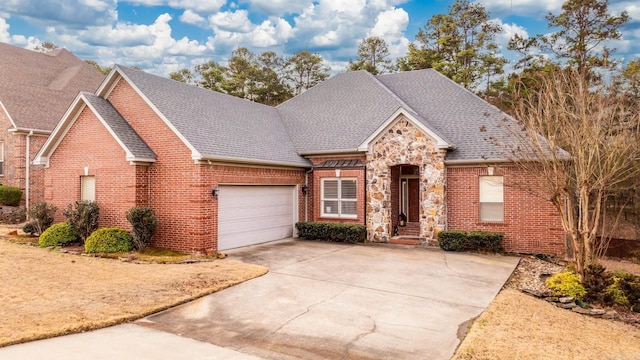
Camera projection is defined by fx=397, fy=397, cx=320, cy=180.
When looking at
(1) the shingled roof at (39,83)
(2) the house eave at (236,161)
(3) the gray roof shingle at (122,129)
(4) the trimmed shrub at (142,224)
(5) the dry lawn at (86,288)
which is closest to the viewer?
(5) the dry lawn at (86,288)

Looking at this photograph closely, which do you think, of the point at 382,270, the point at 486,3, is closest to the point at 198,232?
the point at 382,270

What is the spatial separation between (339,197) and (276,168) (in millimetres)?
3062

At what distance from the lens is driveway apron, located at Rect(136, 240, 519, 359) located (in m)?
6.20

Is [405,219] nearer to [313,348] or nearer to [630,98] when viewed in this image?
[630,98]

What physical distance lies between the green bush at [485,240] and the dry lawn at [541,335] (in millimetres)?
5447

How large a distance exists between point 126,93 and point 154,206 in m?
4.46

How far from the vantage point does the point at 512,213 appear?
14.5 m

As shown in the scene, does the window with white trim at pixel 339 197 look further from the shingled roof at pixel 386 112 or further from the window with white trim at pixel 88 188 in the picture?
the window with white trim at pixel 88 188

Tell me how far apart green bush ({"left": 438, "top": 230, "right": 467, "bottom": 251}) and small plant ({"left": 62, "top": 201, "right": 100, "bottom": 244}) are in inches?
488

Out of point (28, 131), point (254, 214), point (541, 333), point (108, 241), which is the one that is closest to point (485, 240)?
point (541, 333)

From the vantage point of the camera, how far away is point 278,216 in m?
16.8

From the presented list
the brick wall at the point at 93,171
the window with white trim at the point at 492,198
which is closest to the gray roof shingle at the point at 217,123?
the brick wall at the point at 93,171

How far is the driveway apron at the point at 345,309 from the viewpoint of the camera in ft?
20.3

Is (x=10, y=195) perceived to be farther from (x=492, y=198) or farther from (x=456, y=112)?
(x=492, y=198)
